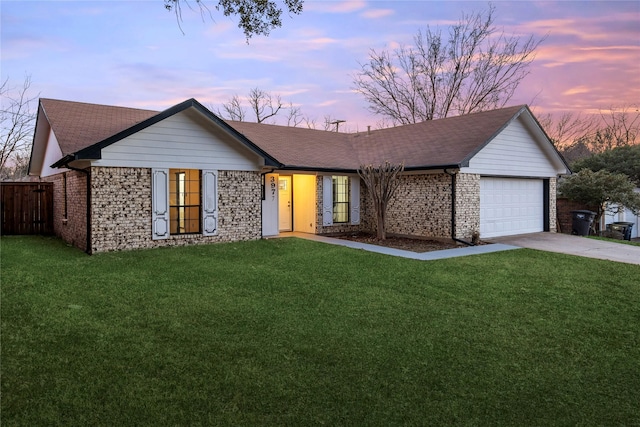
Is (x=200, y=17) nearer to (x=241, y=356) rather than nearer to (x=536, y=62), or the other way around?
(x=241, y=356)

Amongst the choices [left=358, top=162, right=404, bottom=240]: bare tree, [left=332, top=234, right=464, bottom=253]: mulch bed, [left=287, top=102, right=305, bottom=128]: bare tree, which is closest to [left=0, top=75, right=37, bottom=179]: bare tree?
[left=358, top=162, right=404, bottom=240]: bare tree

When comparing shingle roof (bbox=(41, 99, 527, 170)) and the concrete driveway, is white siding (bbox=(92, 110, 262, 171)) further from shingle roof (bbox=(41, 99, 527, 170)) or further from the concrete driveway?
the concrete driveway

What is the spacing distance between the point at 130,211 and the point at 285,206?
668 cm

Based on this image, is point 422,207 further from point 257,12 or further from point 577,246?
point 257,12

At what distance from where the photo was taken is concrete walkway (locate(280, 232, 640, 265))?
11.1 metres

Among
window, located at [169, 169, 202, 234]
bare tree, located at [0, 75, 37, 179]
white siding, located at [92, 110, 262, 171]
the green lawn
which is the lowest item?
the green lawn

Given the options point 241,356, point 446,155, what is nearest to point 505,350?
point 241,356

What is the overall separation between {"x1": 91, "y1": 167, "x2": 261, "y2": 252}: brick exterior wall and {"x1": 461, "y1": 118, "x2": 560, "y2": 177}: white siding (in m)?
7.46

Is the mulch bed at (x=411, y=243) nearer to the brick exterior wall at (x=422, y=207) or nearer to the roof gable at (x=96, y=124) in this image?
the brick exterior wall at (x=422, y=207)

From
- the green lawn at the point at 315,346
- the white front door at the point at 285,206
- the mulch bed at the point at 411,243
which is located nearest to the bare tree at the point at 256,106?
the white front door at the point at 285,206

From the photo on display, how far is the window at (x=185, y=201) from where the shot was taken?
12695mm

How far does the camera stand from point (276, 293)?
717cm

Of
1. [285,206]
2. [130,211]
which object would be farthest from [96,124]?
[285,206]

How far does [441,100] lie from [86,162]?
1043 inches
